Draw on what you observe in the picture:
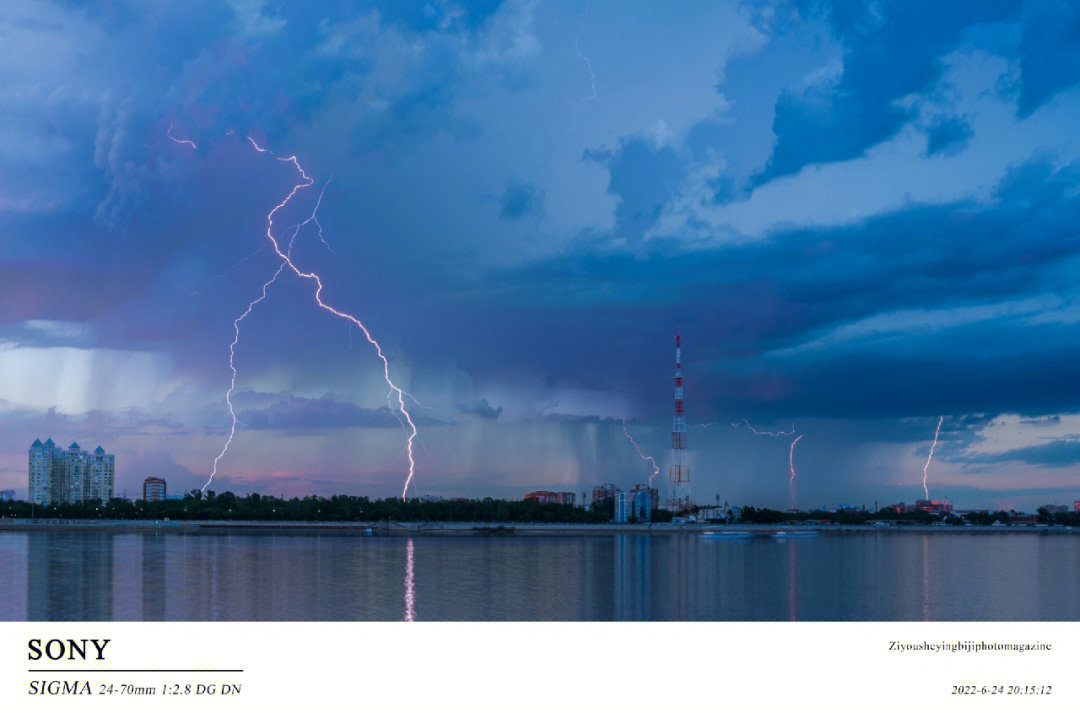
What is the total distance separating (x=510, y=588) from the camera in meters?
37.8

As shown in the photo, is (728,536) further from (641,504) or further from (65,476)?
(65,476)

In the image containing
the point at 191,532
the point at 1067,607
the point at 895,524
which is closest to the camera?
the point at 1067,607

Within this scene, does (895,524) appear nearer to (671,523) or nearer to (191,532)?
(671,523)

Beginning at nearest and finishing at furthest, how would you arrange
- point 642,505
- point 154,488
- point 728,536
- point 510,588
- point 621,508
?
point 510,588 < point 728,536 < point 621,508 < point 642,505 < point 154,488

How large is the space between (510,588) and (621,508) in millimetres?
103507

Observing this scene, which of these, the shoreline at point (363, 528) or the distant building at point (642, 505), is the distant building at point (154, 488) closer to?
the shoreline at point (363, 528)

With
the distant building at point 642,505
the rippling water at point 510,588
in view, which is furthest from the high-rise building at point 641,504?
the rippling water at point 510,588

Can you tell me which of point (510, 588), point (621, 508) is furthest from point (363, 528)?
point (510, 588)

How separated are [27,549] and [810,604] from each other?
5646cm

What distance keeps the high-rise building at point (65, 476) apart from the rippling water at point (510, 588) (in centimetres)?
8967

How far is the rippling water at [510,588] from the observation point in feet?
103

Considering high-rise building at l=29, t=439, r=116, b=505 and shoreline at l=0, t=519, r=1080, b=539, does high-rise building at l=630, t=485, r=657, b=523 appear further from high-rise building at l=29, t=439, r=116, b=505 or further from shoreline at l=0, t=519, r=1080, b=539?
high-rise building at l=29, t=439, r=116, b=505

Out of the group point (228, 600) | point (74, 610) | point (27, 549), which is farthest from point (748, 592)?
point (27, 549)
